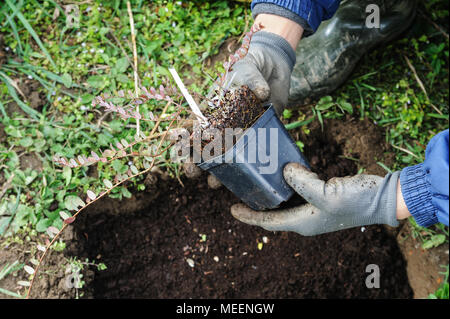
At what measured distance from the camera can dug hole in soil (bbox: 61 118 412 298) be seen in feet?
7.32

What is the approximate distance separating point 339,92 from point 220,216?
1.13 meters

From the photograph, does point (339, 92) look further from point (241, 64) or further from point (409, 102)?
point (241, 64)

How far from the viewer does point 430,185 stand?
61.7 inches

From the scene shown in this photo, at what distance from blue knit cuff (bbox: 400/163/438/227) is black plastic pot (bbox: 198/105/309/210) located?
462 mm

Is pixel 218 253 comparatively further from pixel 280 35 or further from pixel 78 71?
pixel 78 71

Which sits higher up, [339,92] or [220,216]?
[339,92]

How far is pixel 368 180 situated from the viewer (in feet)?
5.79

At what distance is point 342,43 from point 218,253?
1526 millimetres

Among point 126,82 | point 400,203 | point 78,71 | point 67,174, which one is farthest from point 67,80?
point 400,203

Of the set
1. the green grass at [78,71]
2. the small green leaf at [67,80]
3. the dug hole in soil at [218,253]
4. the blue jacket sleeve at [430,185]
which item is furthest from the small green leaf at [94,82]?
the blue jacket sleeve at [430,185]

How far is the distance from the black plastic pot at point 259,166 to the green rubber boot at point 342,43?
0.80 meters

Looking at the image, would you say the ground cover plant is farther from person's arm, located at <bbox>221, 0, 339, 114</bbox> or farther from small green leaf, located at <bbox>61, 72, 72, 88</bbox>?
person's arm, located at <bbox>221, 0, 339, 114</bbox>

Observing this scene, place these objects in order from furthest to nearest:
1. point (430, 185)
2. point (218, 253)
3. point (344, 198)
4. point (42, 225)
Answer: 1. point (218, 253)
2. point (42, 225)
3. point (344, 198)
4. point (430, 185)
